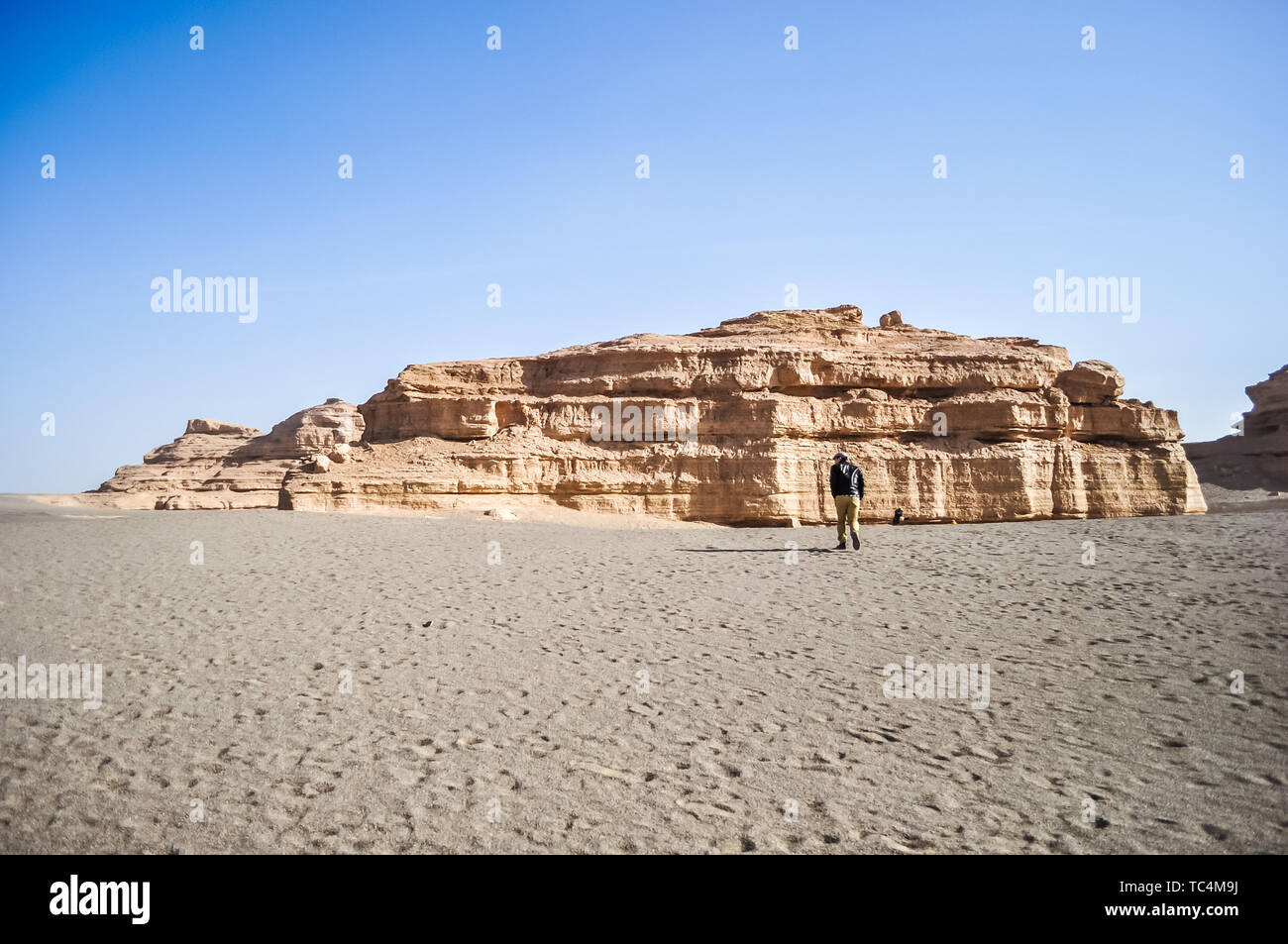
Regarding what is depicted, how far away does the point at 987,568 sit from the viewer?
12.7 meters

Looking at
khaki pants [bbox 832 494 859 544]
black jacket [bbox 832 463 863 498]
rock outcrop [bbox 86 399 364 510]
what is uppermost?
rock outcrop [bbox 86 399 364 510]

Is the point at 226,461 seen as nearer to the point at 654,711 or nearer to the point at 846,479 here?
the point at 846,479

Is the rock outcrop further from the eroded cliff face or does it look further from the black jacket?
the black jacket

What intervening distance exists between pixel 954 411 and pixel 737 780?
30.8 m

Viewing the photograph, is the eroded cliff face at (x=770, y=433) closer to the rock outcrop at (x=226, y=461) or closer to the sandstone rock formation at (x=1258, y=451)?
the rock outcrop at (x=226, y=461)

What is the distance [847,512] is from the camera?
1582cm

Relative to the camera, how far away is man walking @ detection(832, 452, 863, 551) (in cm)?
1564

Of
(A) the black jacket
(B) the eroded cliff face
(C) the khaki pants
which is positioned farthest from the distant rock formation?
(A) the black jacket

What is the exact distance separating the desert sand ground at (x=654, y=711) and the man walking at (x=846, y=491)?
8.04 feet

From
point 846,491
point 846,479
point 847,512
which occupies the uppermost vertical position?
point 846,479

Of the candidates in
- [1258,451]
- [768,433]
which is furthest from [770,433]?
[1258,451]

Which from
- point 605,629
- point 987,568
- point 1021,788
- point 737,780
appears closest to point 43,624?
point 605,629

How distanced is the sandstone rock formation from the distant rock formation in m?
32.3

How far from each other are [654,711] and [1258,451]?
72542mm
